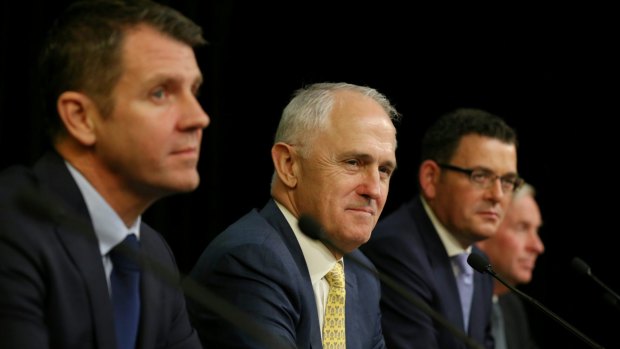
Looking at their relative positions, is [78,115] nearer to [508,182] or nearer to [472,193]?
[472,193]

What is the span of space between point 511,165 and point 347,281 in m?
1.26

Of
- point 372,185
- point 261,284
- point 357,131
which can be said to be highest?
point 357,131

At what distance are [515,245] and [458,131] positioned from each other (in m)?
0.97

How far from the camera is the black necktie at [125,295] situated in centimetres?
184

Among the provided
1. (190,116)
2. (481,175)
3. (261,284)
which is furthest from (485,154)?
(190,116)

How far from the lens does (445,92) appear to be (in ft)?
15.8

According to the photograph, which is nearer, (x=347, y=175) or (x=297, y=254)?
(x=297, y=254)

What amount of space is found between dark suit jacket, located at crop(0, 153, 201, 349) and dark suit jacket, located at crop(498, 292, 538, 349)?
8.95 ft

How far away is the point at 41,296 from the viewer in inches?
66.1

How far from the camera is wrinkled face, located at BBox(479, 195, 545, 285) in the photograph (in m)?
4.46

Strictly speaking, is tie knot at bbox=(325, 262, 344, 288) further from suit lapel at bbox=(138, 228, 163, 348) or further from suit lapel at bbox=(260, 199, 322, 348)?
suit lapel at bbox=(138, 228, 163, 348)

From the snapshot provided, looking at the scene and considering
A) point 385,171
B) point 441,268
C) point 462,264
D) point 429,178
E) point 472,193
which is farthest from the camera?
point 429,178

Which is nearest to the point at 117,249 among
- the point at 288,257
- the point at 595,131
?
the point at 288,257

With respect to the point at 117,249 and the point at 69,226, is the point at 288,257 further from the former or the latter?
the point at 69,226
